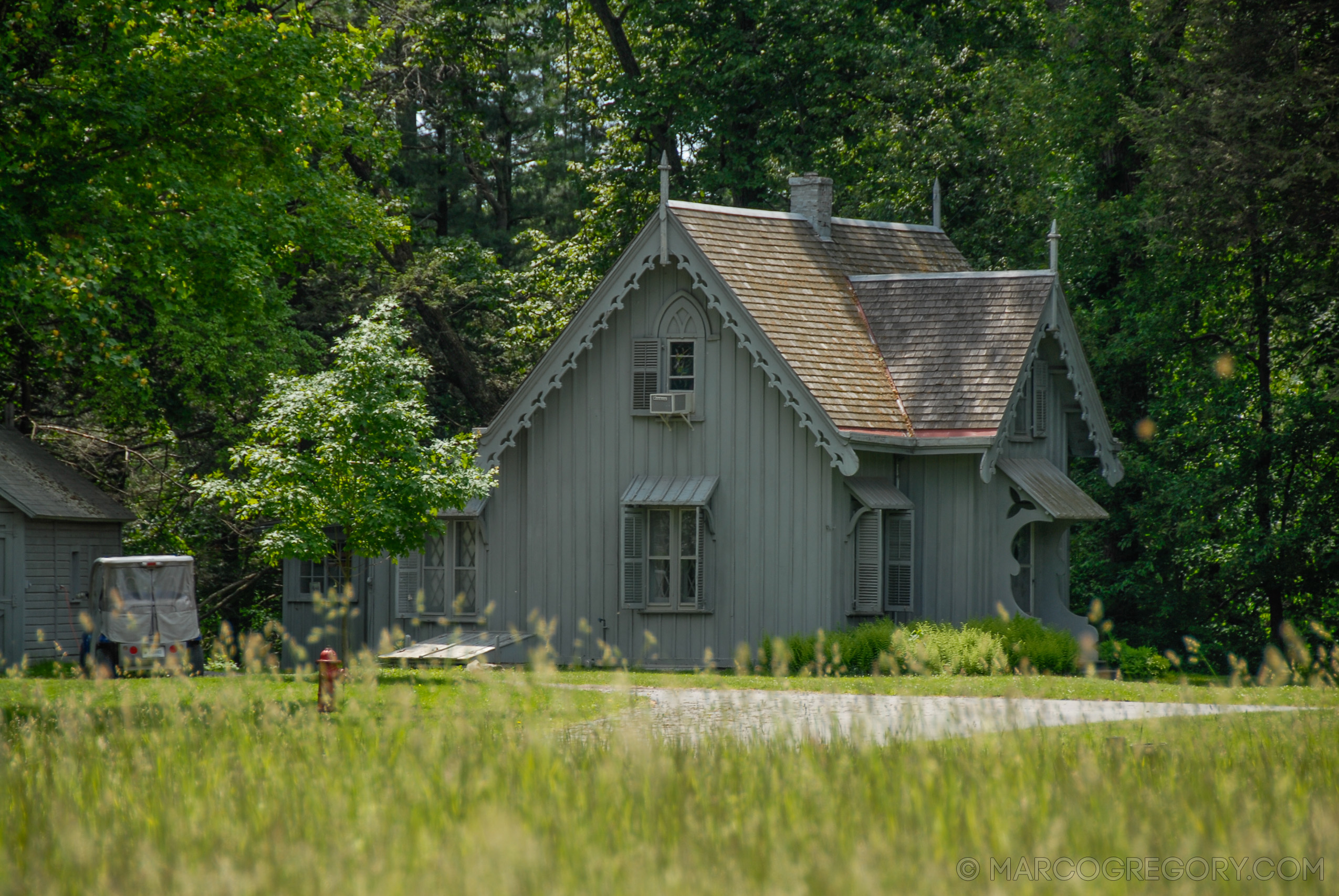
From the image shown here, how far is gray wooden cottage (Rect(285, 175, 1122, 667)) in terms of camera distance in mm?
23219

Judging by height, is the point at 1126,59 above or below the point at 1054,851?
above

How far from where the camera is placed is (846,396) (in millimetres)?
23406

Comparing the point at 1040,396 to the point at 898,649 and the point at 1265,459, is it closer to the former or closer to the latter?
the point at 1265,459

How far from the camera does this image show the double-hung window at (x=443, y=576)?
84.2 feet

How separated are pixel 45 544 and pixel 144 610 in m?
5.26

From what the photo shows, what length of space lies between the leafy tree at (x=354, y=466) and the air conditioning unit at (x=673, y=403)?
4.00 metres

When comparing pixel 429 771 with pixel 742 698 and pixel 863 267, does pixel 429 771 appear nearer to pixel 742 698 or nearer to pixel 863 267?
pixel 742 698

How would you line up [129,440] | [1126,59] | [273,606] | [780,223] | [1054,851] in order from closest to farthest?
[1054,851] → [780,223] → [1126,59] → [129,440] → [273,606]

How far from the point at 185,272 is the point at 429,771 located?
15256 mm

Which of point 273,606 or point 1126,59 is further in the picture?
point 273,606

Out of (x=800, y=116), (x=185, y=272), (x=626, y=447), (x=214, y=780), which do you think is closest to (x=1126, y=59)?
(x=800, y=116)

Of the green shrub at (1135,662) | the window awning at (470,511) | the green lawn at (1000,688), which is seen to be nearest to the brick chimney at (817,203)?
the window awning at (470,511)

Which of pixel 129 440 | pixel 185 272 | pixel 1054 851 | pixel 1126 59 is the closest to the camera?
pixel 1054 851

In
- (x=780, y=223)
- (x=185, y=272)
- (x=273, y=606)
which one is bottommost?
(x=273, y=606)
